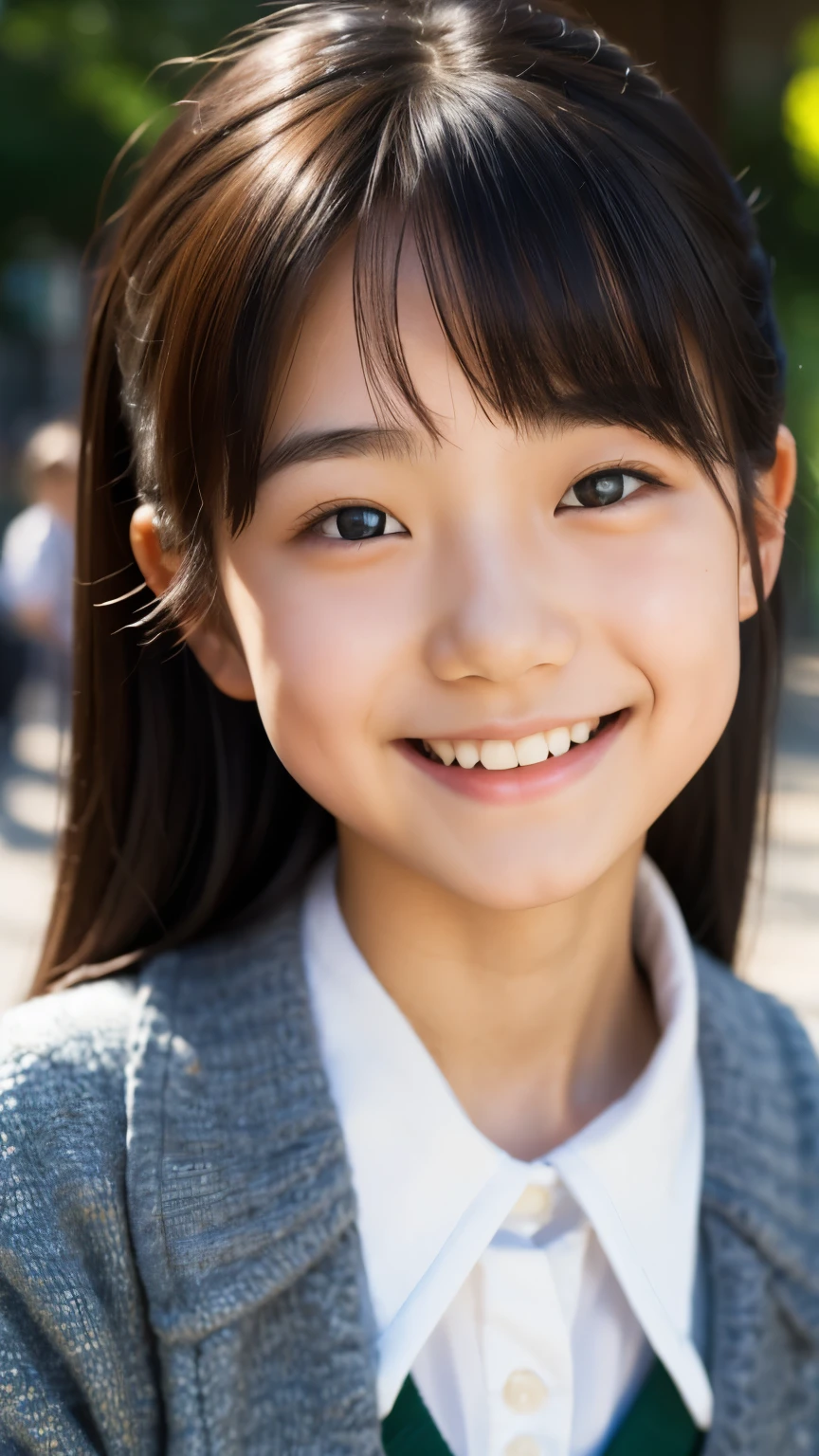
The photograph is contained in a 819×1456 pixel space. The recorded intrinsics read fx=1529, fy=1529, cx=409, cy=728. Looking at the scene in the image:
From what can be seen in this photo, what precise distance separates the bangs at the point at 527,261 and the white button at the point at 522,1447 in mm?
849

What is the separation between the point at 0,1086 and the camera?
1.29m

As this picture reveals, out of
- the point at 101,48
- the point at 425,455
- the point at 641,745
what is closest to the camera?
the point at 425,455

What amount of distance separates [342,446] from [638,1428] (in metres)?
0.90

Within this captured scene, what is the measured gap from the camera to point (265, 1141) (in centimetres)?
135

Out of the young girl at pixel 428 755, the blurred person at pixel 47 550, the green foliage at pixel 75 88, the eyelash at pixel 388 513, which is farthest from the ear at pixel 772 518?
the green foliage at pixel 75 88

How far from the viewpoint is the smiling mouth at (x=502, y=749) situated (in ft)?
4.21

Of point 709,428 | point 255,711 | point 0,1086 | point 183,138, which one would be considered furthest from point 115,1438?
point 183,138

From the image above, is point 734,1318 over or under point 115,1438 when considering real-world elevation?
under

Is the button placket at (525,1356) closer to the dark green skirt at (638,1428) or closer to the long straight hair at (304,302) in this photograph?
the dark green skirt at (638,1428)

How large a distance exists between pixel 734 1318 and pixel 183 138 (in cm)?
120

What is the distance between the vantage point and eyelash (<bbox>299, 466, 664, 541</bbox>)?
1.26 meters

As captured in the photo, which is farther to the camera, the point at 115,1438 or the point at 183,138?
the point at 183,138

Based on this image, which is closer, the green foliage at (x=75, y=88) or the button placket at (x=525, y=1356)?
the button placket at (x=525, y=1356)

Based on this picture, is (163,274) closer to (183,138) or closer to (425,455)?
(183,138)
